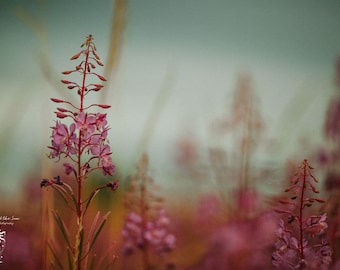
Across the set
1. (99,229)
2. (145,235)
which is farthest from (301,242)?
(145,235)

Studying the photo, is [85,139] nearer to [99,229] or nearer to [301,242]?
[99,229]

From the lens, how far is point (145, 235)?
6.29ft

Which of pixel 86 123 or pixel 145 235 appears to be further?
pixel 145 235

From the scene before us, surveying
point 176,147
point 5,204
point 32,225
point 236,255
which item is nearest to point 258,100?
point 236,255

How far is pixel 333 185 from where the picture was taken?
2.05m

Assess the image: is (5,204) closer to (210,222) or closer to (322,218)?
(210,222)

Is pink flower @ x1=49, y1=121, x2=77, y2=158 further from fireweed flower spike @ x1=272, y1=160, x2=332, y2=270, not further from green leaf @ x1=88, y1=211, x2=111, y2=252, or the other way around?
fireweed flower spike @ x1=272, y1=160, x2=332, y2=270

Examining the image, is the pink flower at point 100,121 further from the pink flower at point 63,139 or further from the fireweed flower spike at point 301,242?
the fireweed flower spike at point 301,242

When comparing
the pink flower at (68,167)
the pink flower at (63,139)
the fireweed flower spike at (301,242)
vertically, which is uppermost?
the pink flower at (63,139)

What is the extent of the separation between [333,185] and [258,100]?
28.4 inches

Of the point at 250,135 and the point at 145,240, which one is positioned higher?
the point at 250,135

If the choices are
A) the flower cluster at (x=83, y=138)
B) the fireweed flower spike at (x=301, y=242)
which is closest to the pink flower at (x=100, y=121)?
the flower cluster at (x=83, y=138)

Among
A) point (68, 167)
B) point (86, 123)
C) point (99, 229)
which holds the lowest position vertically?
point (99, 229)

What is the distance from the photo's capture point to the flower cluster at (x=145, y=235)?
1920 mm
